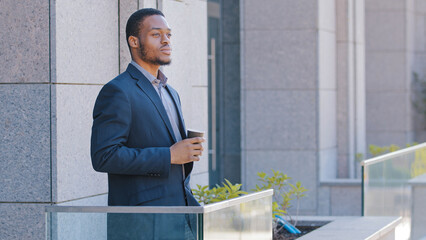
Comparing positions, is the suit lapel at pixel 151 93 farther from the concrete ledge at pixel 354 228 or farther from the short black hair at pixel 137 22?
the concrete ledge at pixel 354 228

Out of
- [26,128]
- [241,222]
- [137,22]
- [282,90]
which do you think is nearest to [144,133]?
[137,22]

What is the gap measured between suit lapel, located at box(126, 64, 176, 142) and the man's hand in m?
0.20

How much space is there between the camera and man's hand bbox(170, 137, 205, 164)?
4.26 meters

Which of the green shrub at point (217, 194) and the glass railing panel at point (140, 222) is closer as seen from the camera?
the glass railing panel at point (140, 222)

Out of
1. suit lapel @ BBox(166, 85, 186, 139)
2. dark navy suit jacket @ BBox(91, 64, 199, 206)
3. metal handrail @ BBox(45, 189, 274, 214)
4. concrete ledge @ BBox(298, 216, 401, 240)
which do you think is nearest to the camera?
metal handrail @ BBox(45, 189, 274, 214)

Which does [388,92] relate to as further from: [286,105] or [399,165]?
[399,165]

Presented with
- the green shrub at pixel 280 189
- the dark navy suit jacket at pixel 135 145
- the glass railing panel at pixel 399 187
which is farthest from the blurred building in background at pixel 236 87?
the glass railing panel at pixel 399 187

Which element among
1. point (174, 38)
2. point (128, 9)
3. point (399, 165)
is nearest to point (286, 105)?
point (399, 165)

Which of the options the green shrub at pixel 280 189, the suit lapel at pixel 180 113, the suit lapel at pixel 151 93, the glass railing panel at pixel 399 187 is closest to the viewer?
the suit lapel at pixel 151 93

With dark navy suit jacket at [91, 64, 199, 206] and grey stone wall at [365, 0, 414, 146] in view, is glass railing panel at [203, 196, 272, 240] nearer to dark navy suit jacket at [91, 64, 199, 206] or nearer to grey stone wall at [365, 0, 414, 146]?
dark navy suit jacket at [91, 64, 199, 206]

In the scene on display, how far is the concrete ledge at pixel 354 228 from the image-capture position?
22.9 ft

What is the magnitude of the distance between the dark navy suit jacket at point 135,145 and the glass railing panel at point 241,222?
216 millimetres

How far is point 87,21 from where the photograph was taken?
19.3 ft

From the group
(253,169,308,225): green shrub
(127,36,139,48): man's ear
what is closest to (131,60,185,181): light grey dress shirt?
(127,36,139,48): man's ear
